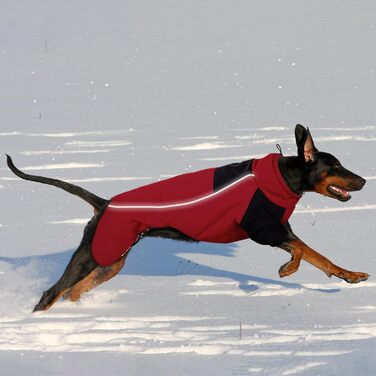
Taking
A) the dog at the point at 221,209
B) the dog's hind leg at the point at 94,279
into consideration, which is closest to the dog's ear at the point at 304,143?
the dog at the point at 221,209

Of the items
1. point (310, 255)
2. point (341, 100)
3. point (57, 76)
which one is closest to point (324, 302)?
point (310, 255)

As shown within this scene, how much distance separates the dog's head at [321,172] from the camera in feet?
18.9

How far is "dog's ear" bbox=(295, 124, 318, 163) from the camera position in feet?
18.9

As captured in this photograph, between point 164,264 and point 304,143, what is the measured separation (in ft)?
4.76

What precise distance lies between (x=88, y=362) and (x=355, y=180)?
2.03 meters

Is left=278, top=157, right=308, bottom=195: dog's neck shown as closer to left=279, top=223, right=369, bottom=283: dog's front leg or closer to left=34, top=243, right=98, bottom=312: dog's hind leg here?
left=279, top=223, right=369, bottom=283: dog's front leg

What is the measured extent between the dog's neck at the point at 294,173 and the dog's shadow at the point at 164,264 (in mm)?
663

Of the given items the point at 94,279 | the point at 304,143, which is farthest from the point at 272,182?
the point at 94,279

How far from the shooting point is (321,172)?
5.86 m

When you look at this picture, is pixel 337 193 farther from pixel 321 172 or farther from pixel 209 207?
pixel 209 207

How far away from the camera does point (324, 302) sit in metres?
5.77

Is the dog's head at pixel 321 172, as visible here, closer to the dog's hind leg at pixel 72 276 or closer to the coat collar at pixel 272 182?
the coat collar at pixel 272 182

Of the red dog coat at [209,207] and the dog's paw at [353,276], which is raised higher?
the red dog coat at [209,207]

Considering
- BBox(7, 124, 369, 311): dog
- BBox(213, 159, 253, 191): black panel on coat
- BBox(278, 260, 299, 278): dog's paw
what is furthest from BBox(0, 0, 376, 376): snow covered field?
BBox(213, 159, 253, 191): black panel on coat
